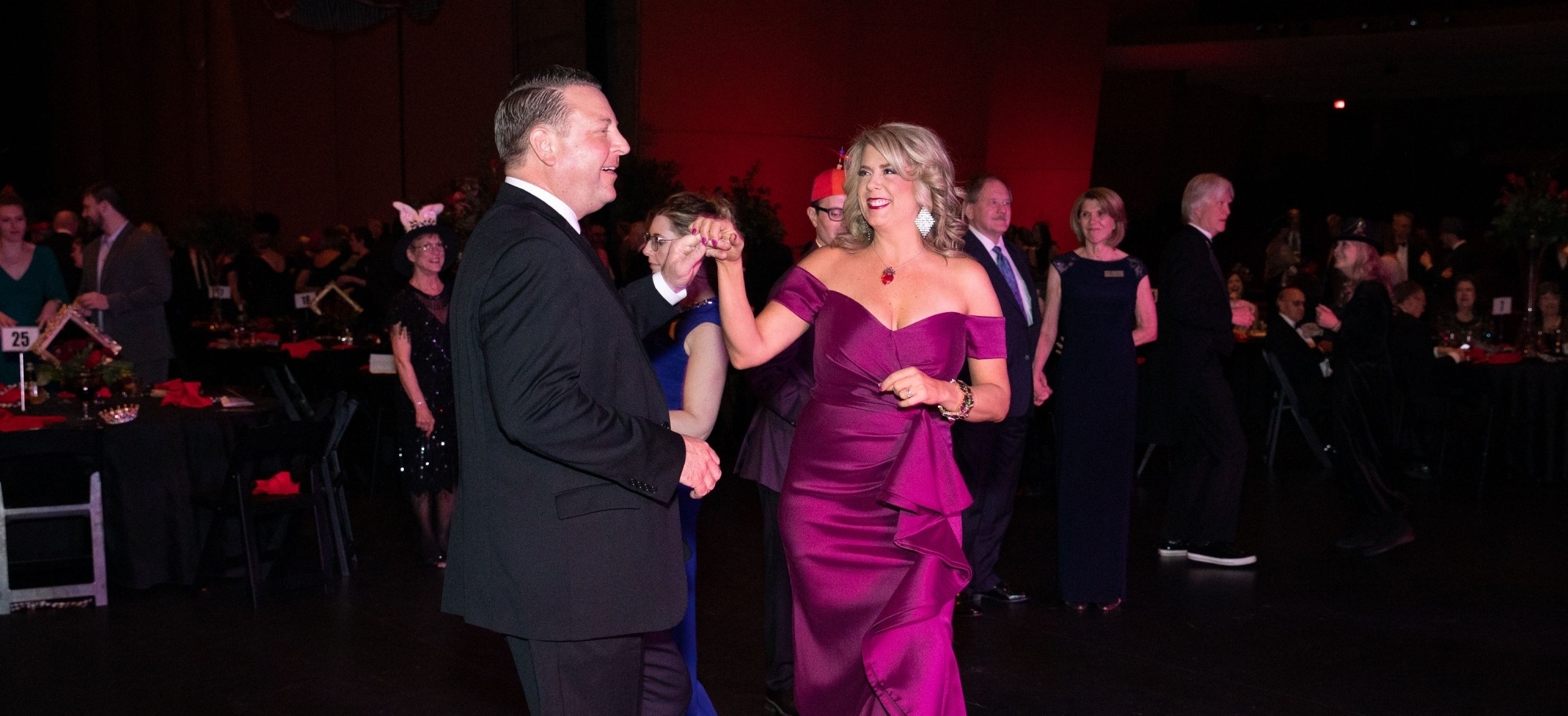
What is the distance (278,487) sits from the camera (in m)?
5.41

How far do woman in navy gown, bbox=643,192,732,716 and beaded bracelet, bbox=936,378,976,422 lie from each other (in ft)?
1.72

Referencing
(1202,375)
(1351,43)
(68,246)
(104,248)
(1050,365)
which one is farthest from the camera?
(1351,43)

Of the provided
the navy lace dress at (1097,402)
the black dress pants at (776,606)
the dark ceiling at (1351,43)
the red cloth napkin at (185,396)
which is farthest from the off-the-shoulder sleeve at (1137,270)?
the dark ceiling at (1351,43)

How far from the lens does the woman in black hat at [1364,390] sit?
230 inches

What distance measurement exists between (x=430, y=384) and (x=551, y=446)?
377 cm

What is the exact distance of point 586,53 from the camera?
515 inches

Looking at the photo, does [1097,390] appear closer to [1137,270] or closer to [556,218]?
[1137,270]

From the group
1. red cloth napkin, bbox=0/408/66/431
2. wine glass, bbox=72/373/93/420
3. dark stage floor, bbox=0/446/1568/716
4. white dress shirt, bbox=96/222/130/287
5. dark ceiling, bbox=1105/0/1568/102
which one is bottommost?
dark stage floor, bbox=0/446/1568/716

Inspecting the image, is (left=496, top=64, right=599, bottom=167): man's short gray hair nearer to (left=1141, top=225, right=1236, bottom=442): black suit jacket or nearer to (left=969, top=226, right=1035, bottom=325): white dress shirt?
(left=969, top=226, right=1035, bottom=325): white dress shirt

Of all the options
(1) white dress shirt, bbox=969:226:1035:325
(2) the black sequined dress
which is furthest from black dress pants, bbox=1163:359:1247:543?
(2) the black sequined dress

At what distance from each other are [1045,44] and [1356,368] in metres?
11.4

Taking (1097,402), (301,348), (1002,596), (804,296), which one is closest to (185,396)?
(301,348)

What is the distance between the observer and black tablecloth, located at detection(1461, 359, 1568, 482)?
7824 millimetres

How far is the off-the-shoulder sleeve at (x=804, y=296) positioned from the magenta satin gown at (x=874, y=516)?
0.09ft
